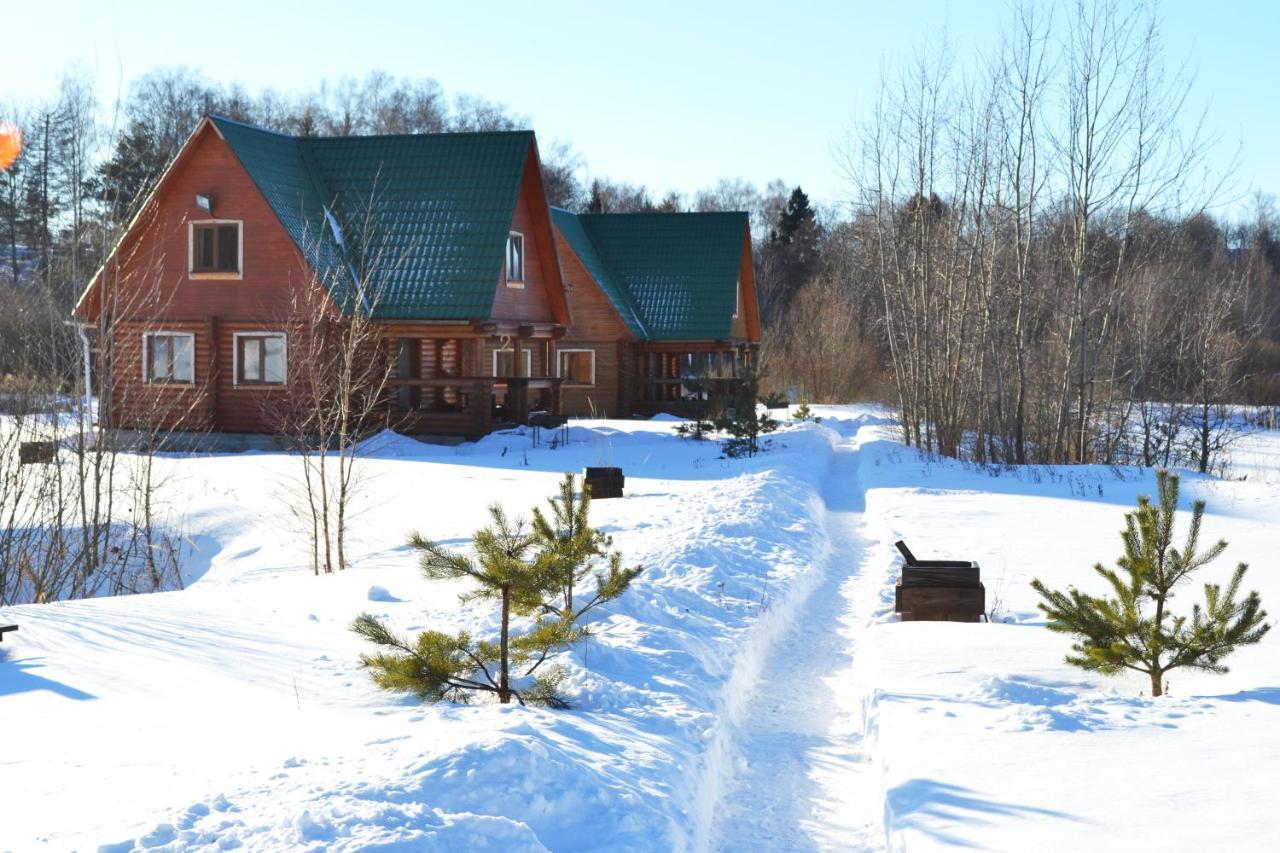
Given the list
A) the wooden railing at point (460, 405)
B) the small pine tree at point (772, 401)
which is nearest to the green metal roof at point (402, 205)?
the wooden railing at point (460, 405)

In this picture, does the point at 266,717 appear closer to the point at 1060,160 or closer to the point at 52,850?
the point at 52,850

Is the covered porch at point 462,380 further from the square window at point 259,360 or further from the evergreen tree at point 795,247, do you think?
the evergreen tree at point 795,247

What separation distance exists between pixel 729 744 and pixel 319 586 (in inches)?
185

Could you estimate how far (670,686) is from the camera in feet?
24.8

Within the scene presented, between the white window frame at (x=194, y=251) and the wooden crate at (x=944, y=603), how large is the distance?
19907 millimetres

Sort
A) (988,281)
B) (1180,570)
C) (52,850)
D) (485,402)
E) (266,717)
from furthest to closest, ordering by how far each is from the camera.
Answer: (485,402) → (988,281) → (1180,570) → (266,717) → (52,850)

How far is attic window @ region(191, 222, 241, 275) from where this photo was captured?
85.4 ft

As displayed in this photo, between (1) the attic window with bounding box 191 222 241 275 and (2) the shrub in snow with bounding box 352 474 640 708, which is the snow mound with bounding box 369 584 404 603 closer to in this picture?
(2) the shrub in snow with bounding box 352 474 640 708

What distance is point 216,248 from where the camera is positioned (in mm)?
26047

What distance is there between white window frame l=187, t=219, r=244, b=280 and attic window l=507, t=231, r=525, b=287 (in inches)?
227

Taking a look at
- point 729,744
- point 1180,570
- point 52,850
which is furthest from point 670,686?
point 52,850

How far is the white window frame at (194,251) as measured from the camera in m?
25.9

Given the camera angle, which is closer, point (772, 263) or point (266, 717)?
point (266, 717)

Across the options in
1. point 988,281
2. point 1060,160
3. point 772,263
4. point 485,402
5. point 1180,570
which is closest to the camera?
point 1180,570
